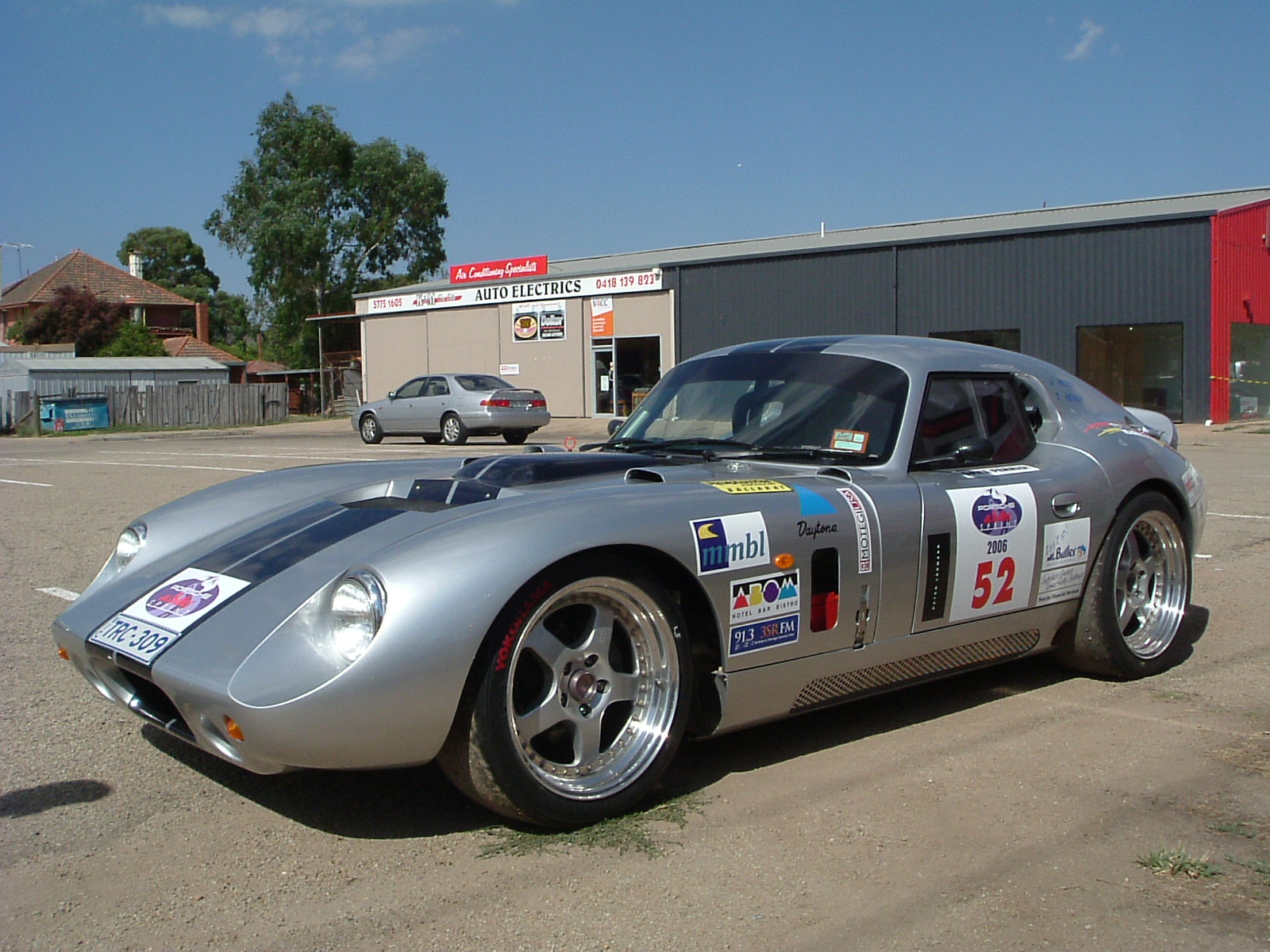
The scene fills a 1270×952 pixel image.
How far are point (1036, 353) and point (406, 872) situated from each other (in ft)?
82.5

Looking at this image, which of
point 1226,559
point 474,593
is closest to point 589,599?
point 474,593

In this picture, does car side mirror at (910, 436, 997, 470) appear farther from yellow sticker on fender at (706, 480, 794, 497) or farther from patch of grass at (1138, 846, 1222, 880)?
patch of grass at (1138, 846, 1222, 880)

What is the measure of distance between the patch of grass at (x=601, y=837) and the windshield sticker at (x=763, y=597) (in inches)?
22.9

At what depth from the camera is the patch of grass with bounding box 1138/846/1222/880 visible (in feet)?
9.71

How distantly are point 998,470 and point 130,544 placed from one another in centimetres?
313

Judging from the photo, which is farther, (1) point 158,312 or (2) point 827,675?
(1) point 158,312

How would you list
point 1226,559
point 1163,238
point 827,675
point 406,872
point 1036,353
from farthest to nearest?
point 1036,353
point 1163,238
point 1226,559
point 827,675
point 406,872

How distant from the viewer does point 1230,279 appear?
2412 centimetres

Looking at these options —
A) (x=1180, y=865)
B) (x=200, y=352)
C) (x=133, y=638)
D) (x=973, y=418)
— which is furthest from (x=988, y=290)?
(x=200, y=352)

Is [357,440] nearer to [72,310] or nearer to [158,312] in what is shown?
[72,310]

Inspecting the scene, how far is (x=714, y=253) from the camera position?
33.5 meters

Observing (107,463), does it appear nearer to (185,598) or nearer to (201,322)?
(185,598)

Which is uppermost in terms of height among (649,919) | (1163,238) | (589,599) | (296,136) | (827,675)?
(296,136)

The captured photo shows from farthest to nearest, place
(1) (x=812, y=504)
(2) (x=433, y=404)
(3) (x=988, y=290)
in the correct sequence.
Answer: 1. (3) (x=988, y=290)
2. (2) (x=433, y=404)
3. (1) (x=812, y=504)
